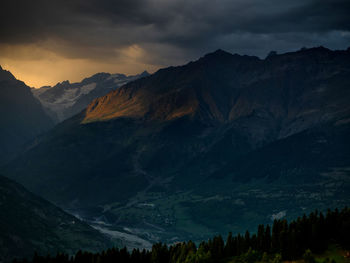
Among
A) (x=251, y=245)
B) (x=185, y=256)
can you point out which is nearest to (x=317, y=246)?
(x=251, y=245)

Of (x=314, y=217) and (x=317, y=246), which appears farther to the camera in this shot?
(x=314, y=217)

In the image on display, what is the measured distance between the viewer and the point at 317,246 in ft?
574

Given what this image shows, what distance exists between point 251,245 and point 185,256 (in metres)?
27.3

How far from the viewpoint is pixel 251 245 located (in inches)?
7594

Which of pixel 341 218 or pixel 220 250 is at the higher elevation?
pixel 341 218

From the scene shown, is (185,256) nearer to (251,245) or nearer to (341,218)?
(251,245)

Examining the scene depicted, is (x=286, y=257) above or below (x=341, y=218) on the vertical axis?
below

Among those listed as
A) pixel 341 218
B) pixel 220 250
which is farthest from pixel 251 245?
pixel 341 218

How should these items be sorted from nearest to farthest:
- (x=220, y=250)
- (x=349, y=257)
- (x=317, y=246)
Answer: (x=349, y=257), (x=317, y=246), (x=220, y=250)

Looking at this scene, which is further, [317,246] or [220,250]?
[220,250]

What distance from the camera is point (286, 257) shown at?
17012 cm

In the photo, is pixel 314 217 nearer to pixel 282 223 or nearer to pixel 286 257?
pixel 282 223

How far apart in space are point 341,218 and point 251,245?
37987 millimetres

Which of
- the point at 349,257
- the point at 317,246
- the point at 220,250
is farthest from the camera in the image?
the point at 220,250
